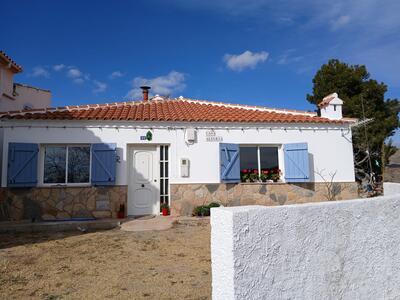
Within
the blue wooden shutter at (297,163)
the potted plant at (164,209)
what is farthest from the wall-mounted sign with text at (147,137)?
the blue wooden shutter at (297,163)

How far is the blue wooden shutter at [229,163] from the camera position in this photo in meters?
9.76

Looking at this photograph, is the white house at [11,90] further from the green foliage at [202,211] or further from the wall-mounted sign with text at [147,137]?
the green foliage at [202,211]

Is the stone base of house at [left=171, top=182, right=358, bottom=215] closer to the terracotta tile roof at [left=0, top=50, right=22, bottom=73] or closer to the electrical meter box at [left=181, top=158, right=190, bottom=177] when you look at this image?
the electrical meter box at [left=181, top=158, right=190, bottom=177]

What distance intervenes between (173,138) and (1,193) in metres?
5.43

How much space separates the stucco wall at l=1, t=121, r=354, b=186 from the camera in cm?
920

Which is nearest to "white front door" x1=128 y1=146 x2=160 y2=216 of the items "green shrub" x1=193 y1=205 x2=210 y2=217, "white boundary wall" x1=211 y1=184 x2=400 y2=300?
"green shrub" x1=193 y1=205 x2=210 y2=217

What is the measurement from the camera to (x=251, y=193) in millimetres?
9977

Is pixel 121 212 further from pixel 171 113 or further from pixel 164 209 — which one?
pixel 171 113

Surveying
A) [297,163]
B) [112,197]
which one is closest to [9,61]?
[112,197]

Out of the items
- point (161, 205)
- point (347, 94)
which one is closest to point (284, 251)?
point (161, 205)

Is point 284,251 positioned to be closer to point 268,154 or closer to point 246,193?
point 246,193

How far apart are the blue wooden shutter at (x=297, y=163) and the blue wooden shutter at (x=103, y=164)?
230 inches

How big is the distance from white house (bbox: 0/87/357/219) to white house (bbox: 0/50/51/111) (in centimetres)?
332

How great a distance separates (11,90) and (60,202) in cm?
643
